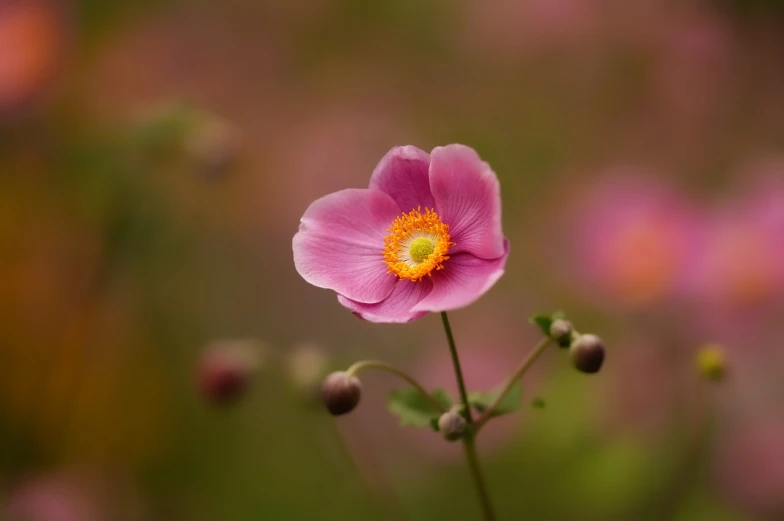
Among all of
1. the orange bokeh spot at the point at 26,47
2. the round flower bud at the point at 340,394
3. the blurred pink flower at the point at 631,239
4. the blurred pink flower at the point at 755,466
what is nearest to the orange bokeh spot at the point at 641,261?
the blurred pink flower at the point at 631,239

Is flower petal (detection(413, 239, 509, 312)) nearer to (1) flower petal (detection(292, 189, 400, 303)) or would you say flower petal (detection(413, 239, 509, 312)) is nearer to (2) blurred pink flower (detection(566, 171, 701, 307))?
(1) flower petal (detection(292, 189, 400, 303))

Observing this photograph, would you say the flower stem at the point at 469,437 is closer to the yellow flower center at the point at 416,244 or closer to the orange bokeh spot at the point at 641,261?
the yellow flower center at the point at 416,244

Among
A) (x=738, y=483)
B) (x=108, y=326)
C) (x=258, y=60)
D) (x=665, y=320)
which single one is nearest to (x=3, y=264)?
(x=108, y=326)

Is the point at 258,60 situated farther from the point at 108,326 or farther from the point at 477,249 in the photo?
the point at 477,249

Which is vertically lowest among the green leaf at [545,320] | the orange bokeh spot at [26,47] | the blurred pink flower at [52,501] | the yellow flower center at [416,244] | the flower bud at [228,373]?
the blurred pink flower at [52,501]

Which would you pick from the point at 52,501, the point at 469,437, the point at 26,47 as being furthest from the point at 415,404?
the point at 26,47

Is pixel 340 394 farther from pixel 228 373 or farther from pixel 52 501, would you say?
pixel 52 501
